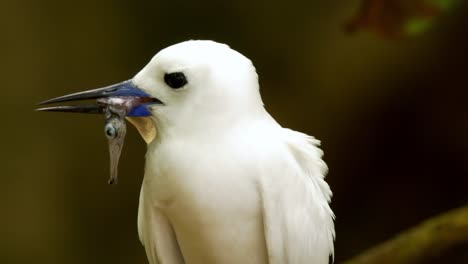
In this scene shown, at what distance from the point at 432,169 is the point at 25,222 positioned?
5.58ft

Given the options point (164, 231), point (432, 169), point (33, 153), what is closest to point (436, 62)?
point (432, 169)

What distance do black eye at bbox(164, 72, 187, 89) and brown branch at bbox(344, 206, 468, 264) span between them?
132 centimetres

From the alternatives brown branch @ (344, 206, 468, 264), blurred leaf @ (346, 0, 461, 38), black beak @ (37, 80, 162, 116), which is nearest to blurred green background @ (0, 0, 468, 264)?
blurred leaf @ (346, 0, 461, 38)

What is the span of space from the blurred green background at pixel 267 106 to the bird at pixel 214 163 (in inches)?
65.6

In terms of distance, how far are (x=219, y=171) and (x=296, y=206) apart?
226 millimetres

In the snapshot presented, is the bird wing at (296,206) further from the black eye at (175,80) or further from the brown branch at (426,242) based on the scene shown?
the brown branch at (426,242)

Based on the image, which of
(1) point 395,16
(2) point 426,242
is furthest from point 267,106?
(2) point 426,242

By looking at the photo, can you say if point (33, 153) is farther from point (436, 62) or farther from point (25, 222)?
point (436, 62)

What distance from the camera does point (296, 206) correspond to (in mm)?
1748

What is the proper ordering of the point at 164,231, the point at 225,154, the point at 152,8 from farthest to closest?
→ the point at 152,8 → the point at 164,231 → the point at 225,154

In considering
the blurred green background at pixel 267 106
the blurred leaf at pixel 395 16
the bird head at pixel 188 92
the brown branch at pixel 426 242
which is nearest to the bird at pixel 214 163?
the bird head at pixel 188 92

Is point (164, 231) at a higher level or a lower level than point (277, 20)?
lower

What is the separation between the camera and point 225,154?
1.61 metres

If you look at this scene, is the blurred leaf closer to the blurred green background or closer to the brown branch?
the blurred green background
